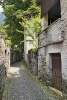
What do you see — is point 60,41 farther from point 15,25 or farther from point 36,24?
point 15,25

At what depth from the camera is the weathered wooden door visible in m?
7.34

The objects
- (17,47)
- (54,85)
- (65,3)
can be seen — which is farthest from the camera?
(17,47)

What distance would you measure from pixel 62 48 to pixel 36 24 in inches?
240

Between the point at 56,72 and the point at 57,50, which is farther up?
the point at 57,50


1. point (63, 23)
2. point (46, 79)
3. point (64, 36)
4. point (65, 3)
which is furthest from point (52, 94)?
point (65, 3)

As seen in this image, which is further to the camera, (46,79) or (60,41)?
(46,79)

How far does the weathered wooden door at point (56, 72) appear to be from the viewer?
734 cm

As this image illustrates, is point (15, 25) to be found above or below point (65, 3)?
above

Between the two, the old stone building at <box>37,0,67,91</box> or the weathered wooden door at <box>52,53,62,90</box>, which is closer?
the old stone building at <box>37,0,67,91</box>

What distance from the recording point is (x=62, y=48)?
21.8ft

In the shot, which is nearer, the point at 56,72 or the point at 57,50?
the point at 57,50

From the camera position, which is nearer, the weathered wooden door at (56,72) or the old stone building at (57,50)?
the old stone building at (57,50)

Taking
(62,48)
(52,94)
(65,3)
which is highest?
(65,3)

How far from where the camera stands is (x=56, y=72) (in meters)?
7.67
